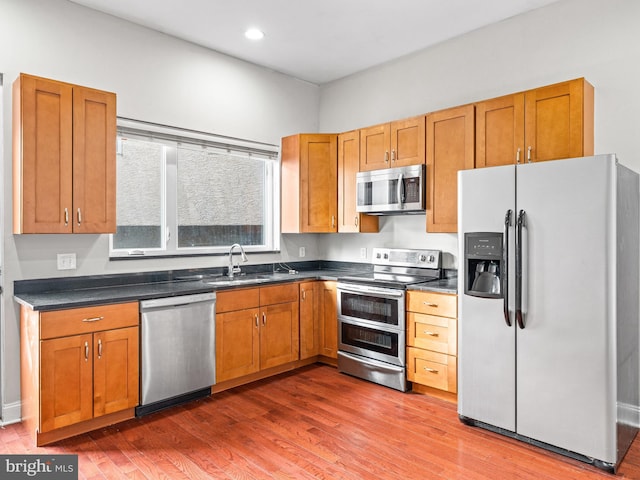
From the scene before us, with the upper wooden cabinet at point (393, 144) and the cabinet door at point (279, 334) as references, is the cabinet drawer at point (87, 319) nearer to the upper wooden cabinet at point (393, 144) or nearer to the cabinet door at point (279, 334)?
the cabinet door at point (279, 334)

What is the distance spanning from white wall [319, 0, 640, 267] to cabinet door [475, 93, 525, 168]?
1.32 feet

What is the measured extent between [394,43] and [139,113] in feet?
7.66

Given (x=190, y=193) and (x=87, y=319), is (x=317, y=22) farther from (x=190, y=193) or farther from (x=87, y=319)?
(x=87, y=319)

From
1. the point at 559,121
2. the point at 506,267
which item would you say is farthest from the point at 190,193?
the point at 559,121

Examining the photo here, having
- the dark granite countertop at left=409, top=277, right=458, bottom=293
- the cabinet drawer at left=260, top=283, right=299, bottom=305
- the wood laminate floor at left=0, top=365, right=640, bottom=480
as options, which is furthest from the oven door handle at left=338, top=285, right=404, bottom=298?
the wood laminate floor at left=0, top=365, right=640, bottom=480

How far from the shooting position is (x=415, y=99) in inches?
168

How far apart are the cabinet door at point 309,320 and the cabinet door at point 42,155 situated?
6.86 feet

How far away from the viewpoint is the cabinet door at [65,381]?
2633mm

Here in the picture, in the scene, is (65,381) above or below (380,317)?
below

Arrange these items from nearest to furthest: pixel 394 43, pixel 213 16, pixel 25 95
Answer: pixel 25 95 → pixel 213 16 → pixel 394 43

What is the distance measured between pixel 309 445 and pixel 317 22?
126 inches

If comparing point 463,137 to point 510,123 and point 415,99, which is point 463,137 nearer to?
point 510,123

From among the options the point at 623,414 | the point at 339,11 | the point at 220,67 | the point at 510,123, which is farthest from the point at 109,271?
the point at 623,414

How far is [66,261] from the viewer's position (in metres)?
3.24
